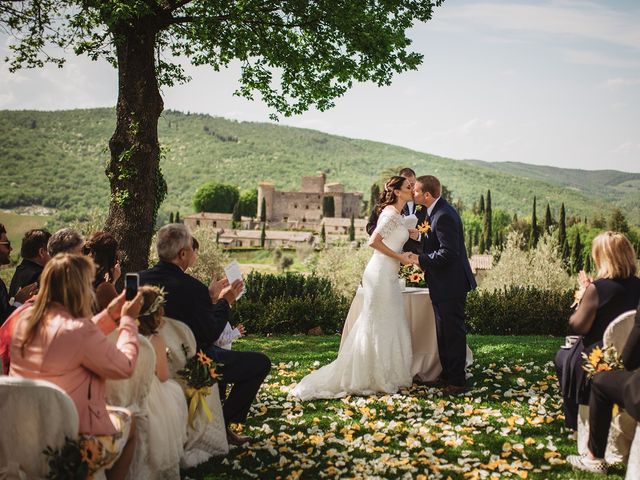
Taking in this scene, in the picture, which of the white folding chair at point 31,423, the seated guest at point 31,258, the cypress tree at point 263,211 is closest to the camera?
the white folding chair at point 31,423

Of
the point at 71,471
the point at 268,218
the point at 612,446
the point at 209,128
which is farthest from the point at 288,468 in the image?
the point at 209,128

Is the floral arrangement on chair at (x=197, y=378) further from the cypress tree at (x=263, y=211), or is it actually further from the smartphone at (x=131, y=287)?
the cypress tree at (x=263, y=211)

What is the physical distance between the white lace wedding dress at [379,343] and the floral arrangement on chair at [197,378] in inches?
97.3

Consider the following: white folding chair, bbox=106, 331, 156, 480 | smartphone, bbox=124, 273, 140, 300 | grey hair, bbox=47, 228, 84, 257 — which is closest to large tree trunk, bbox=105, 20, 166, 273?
grey hair, bbox=47, 228, 84, 257

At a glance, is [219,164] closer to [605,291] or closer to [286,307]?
[286,307]

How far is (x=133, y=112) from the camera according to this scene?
12445 millimetres

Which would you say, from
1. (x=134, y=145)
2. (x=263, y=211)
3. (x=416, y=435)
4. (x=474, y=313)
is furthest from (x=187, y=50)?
(x=263, y=211)

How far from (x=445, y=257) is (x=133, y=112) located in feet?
24.9

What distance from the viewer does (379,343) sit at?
295 inches

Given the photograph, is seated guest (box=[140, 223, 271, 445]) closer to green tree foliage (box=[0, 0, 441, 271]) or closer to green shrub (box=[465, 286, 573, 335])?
green tree foliage (box=[0, 0, 441, 271])

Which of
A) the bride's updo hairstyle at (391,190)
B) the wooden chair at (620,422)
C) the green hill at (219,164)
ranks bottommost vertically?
the wooden chair at (620,422)

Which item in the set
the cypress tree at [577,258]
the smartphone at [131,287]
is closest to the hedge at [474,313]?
the smartphone at [131,287]

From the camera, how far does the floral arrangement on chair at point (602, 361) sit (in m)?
4.67

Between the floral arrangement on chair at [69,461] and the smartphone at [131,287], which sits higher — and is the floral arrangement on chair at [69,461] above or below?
below
